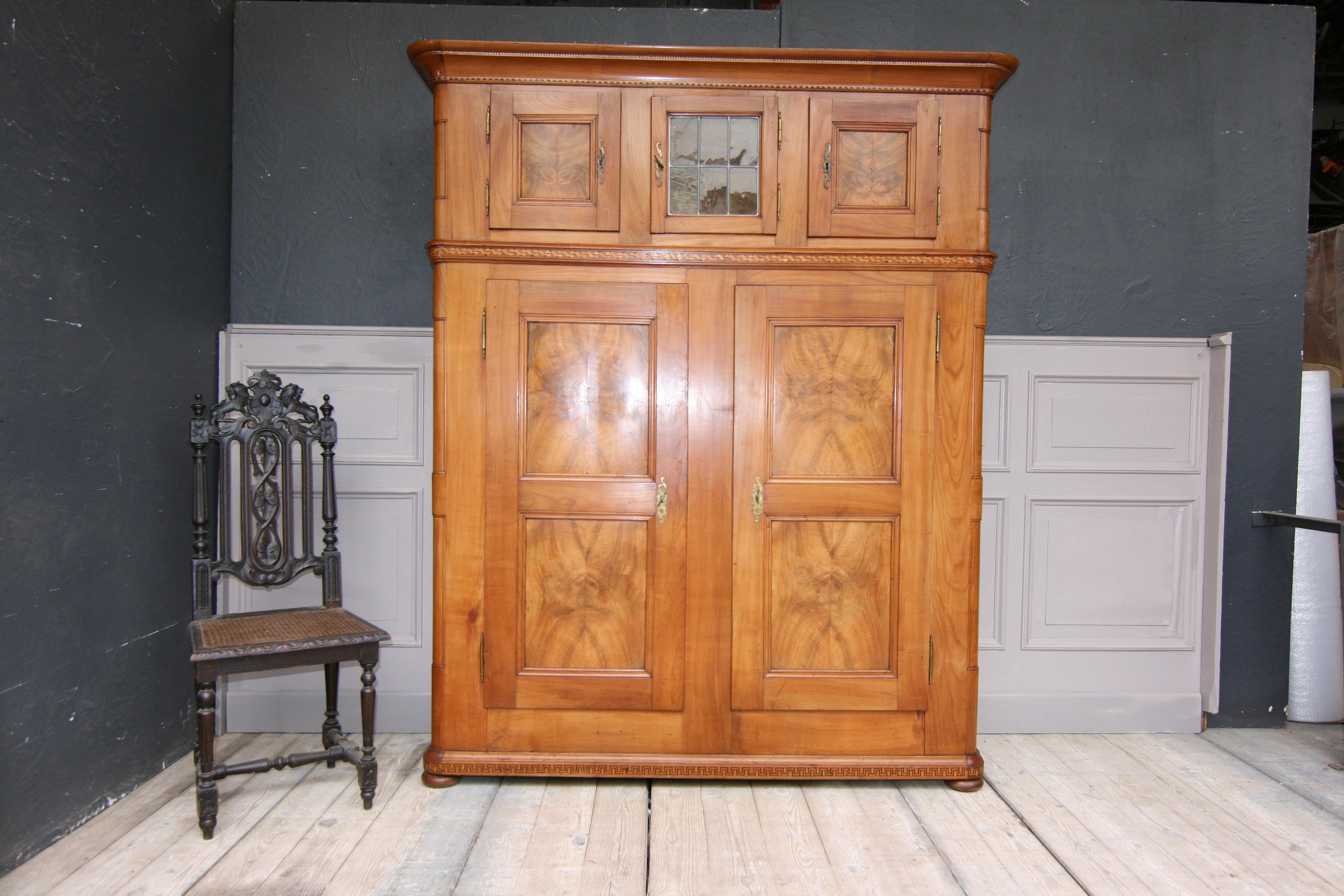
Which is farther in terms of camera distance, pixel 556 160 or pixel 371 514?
pixel 371 514

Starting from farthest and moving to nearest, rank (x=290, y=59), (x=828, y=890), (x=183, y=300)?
1. (x=290, y=59)
2. (x=183, y=300)
3. (x=828, y=890)

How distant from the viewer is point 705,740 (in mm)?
2668

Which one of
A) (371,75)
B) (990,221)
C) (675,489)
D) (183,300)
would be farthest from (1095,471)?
(183,300)

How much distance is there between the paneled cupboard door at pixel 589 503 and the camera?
2.64 m

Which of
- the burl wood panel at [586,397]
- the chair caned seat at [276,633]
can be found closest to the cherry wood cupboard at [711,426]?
the burl wood panel at [586,397]

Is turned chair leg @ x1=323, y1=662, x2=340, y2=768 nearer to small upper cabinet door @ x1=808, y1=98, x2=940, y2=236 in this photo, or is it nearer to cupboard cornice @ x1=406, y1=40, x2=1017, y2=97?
cupboard cornice @ x1=406, y1=40, x2=1017, y2=97

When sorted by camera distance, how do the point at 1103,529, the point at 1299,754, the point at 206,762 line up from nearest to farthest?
the point at 206,762 → the point at 1299,754 → the point at 1103,529

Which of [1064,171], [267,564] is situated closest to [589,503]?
[267,564]

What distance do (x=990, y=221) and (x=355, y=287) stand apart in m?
2.54

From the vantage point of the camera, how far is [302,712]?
3164mm

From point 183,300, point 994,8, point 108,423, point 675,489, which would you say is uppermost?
point 994,8

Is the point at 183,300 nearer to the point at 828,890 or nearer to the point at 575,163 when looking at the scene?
the point at 575,163

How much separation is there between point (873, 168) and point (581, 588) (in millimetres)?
1692

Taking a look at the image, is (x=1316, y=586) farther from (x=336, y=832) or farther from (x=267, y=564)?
(x=267, y=564)
